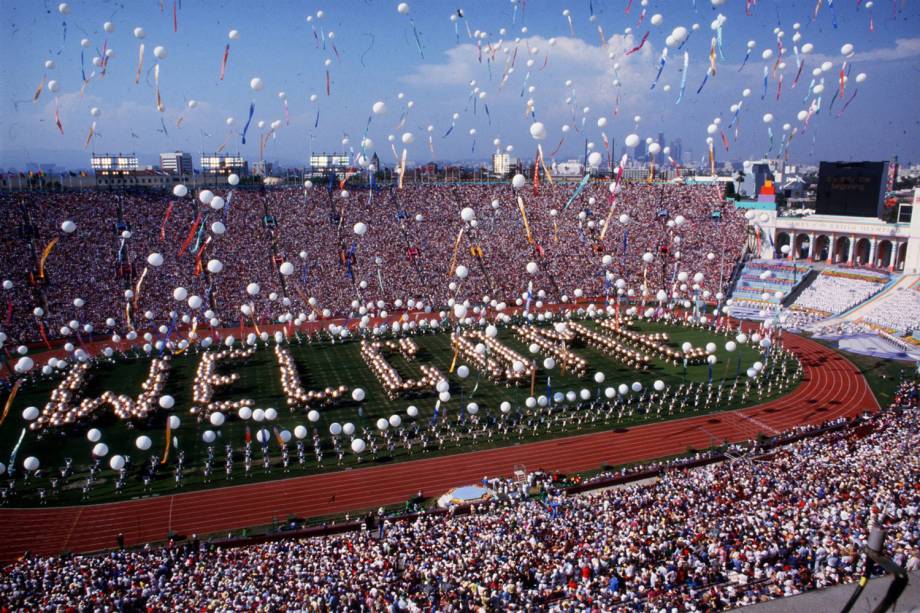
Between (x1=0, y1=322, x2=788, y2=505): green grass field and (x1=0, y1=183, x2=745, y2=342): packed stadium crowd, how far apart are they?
5257 millimetres

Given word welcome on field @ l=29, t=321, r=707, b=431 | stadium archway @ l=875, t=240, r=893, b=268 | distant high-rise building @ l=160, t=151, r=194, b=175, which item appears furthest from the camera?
distant high-rise building @ l=160, t=151, r=194, b=175

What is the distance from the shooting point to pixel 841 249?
160ft

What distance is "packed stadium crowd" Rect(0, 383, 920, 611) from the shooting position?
1108 cm

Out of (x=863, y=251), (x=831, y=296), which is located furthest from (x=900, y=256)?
(x=831, y=296)

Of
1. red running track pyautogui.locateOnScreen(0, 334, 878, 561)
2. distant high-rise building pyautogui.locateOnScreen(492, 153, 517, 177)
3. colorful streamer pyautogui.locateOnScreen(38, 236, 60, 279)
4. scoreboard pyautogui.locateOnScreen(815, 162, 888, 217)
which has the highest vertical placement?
distant high-rise building pyautogui.locateOnScreen(492, 153, 517, 177)

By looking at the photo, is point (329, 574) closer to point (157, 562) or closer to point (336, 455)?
point (157, 562)

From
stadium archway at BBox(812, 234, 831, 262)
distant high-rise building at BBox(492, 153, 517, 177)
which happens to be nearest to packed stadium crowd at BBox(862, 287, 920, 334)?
stadium archway at BBox(812, 234, 831, 262)

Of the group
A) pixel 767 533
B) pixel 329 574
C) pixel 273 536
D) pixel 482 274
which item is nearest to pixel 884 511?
pixel 767 533

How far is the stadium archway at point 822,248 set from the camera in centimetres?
4919

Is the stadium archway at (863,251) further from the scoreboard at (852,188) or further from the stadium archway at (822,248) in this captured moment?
the scoreboard at (852,188)

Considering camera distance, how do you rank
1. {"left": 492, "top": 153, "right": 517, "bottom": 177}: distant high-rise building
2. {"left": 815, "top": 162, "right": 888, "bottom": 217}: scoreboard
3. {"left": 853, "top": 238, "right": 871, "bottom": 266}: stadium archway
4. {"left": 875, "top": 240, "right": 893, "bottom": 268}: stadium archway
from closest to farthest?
1. {"left": 815, "top": 162, "right": 888, "bottom": 217}: scoreboard
2. {"left": 875, "top": 240, "right": 893, "bottom": 268}: stadium archway
3. {"left": 853, "top": 238, "right": 871, "bottom": 266}: stadium archway
4. {"left": 492, "top": 153, "right": 517, "bottom": 177}: distant high-rise building

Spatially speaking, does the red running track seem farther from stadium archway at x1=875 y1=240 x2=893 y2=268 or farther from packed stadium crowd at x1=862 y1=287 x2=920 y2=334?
stadium archway at x1=875 y1=240 x2=893 y2=268

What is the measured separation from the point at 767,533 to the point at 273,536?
11.9 metres

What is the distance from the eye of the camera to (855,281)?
41.2 meters
